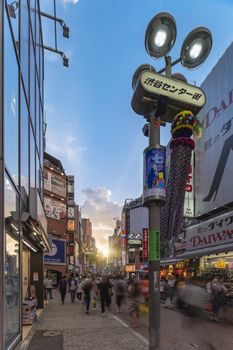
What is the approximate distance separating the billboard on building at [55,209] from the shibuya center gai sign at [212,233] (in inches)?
944

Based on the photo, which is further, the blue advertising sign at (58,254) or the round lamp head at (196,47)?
the blue advertising sign at (58,254)

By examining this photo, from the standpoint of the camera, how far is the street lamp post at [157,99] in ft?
20.5

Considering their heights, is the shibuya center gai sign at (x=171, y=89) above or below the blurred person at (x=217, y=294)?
above

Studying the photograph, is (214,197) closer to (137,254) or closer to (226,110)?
(226,110)

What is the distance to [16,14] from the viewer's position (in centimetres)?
1021

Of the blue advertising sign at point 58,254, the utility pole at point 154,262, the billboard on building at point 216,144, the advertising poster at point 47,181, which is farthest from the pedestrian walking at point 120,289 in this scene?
the blue advertising sign at point 58,254

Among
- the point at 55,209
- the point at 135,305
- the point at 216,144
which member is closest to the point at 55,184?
the point at 55,209

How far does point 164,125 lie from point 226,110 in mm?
17346

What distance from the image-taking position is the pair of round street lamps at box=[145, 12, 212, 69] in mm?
6273

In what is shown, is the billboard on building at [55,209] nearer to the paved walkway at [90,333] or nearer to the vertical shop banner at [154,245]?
the paved walkway at [90,333]

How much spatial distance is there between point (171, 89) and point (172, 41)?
738 mm

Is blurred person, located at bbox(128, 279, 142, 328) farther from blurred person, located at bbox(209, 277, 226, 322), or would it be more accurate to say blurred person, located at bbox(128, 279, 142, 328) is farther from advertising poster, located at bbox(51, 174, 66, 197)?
advertising poster, located at bbox(51, 174, 66, 197)

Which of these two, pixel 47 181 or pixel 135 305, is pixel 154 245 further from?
pixel 47 181

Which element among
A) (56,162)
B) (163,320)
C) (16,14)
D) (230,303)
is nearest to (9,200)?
(16,14)
